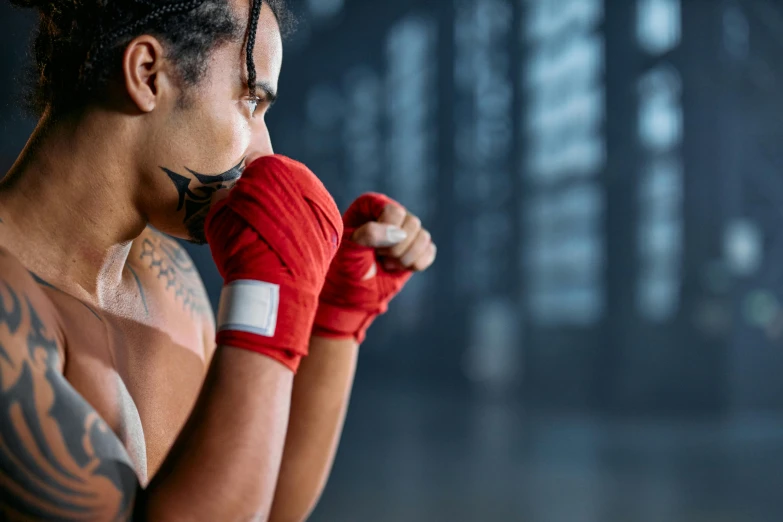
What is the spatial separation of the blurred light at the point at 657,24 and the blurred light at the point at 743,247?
1883 mm

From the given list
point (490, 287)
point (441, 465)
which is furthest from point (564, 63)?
point (441, 465)

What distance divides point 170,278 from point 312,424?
0.30 m

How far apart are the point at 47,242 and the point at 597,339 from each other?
772cm

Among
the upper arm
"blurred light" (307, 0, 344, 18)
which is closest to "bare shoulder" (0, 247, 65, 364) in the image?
the upper arm

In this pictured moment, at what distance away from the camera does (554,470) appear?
4.45 meters

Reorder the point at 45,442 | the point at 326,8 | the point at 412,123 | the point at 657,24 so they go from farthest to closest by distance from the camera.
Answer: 1. the point at 412,123
2. the point at 326,8
3. the point at 657,24
4. the point at 45,442

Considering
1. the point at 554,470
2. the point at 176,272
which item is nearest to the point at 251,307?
the point at 176,272

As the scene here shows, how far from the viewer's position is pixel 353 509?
11.2 ft

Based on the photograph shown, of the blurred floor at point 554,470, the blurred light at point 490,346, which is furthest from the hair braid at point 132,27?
the blurred light at point 490,346

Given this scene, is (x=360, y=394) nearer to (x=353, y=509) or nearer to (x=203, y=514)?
(x=353, y=509)

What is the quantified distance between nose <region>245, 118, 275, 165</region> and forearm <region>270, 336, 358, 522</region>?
0.88 ft

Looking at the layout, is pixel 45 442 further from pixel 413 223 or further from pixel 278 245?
pixel 413 223

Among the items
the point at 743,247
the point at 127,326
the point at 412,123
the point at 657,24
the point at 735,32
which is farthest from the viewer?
the point at 412,123

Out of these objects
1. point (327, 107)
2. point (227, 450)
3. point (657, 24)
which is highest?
point (327, 107)
